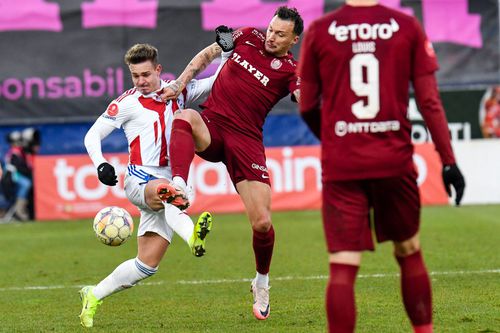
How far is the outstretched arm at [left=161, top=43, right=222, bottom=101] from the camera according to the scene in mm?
8203

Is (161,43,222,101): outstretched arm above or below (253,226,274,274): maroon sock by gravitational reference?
above

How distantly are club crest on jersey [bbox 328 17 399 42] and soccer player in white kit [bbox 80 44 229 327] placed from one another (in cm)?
283

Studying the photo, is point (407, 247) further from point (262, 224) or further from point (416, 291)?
point (262, 224)

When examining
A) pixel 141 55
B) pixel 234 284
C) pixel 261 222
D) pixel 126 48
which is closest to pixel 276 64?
pixel 141 55

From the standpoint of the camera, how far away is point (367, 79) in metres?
5.64

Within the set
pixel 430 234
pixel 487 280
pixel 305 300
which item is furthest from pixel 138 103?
pixel 430 234

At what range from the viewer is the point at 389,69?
5656 millimetres

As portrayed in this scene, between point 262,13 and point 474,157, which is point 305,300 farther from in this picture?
point 262,13

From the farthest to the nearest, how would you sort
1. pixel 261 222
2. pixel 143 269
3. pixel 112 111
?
pixel 261 222, pixel 112 111, pixel 143 269

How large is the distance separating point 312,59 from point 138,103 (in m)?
2.97

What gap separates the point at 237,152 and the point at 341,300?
3.04 meters

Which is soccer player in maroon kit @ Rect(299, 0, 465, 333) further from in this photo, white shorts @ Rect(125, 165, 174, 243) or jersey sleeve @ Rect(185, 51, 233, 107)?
jersey sleeve @ Rect(185, 51, 233, 107)

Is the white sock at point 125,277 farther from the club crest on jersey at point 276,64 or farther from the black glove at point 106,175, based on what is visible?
the club crest on jersey at point 276,64

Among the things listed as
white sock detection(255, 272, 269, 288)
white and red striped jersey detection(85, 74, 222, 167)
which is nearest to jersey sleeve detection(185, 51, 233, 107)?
white and red striped jersey detection(85, 74, 222, 167)
